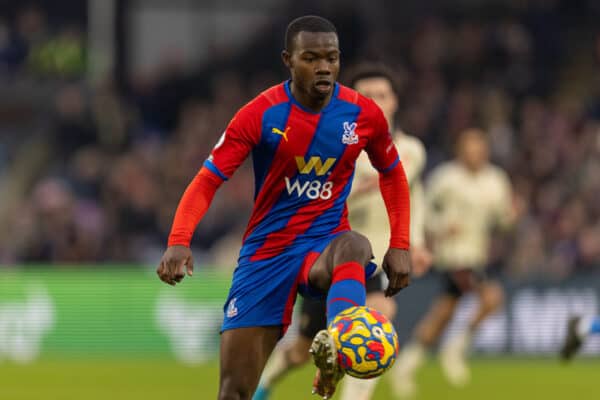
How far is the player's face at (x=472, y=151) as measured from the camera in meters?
15.2

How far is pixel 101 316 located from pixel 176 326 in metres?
1.03

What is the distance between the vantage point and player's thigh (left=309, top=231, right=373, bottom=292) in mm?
6652

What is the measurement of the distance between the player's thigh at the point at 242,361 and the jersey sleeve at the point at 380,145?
1026 mm

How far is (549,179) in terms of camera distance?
2016 cm

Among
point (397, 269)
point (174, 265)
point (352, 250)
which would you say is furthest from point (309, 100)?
point (174, 265)

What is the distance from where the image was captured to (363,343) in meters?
6.11

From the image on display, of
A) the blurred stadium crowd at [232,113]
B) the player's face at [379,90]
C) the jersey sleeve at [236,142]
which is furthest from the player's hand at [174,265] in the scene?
the blurred stadium crowd at [232,113]

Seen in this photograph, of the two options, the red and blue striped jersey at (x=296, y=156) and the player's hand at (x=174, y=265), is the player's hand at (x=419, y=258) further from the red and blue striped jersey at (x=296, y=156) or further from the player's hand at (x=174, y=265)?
the player's hand at (x=174, y=265)

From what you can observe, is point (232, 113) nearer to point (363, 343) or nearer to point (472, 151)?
point (472, 151)

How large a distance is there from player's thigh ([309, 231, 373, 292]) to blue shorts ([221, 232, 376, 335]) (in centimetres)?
12

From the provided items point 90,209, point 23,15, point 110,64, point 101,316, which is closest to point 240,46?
point 110,64

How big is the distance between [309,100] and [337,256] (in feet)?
2.54

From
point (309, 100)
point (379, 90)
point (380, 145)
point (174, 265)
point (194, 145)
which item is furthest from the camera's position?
point (194, 145)

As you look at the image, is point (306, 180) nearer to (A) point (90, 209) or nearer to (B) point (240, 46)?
(A) point (90, 209)
